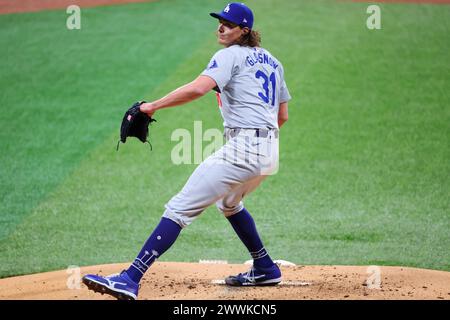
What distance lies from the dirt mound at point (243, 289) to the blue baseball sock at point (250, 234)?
0.21 m

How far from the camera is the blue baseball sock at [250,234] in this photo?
5.15 meters

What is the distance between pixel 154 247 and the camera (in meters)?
4.68

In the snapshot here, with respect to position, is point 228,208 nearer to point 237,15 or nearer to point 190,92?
point 190,92

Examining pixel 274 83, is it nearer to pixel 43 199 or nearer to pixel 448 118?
pixel 43 199

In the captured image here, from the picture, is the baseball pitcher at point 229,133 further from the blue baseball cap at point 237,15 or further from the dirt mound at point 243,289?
the dirt mound at point 243,289

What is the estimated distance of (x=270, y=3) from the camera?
1386 centimetres

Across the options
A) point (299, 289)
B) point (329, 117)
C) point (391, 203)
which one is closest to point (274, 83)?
point (299, 289)

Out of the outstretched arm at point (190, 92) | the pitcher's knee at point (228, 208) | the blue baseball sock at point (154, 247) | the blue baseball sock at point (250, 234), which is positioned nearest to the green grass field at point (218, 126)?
the blue baseball sock at point (250, 234)

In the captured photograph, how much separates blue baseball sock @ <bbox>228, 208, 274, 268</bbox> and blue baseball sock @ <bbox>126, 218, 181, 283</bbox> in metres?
0.59

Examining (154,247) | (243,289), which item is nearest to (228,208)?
(243,289)

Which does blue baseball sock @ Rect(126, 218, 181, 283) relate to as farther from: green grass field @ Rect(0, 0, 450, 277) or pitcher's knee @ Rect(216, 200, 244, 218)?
green grass field @ Rect(0, 0, 450, 277)

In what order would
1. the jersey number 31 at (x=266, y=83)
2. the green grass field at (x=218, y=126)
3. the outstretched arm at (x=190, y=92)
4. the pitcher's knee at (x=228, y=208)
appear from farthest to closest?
the green grass field at (x=218, y=126) < the pitcher's knee at (x=228, y=208) < the jersey number 31 at (x=266, y=83) < the outstretched arm at (x=190, y=92)

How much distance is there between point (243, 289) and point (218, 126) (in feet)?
16.7

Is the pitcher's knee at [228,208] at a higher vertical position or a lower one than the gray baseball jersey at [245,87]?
lower
